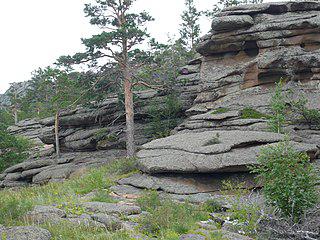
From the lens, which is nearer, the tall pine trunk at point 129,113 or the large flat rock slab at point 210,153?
the large flat rock slab at point 210,153

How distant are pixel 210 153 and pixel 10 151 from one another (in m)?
21.4

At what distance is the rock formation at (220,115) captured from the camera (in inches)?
504

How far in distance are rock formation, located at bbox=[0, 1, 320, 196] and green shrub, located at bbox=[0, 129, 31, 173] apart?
78.8 inches

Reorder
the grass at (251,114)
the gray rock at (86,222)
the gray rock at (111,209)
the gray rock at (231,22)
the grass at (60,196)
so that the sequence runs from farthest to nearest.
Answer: the gray rock at (231,22), the grass at (251,114), the gray rock at (111,209), the grass at (60,196), the gray rock at (86,222)

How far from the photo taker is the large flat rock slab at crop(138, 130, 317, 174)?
40.3 ft

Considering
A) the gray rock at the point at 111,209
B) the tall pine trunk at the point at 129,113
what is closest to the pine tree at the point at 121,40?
the tall pine trunk at the point at 129,113

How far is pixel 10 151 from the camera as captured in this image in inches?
1160

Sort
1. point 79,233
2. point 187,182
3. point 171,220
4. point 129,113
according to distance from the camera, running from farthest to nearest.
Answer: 1. point 129,113
2. point 187,182
3. point 171,220
4. point 79,233

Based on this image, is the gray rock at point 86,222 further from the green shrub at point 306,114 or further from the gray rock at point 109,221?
the green shrub at point 306,114

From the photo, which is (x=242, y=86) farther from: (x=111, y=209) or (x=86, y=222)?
(x=86, y=222)

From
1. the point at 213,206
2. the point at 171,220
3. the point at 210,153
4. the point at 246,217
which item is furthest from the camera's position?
the point at 210,153

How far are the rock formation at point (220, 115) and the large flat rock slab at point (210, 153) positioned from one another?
0.11 feet

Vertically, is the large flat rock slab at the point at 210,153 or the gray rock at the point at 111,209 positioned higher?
the large flat rock slab at the point at 210,153

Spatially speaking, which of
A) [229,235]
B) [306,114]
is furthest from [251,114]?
[229,235]
